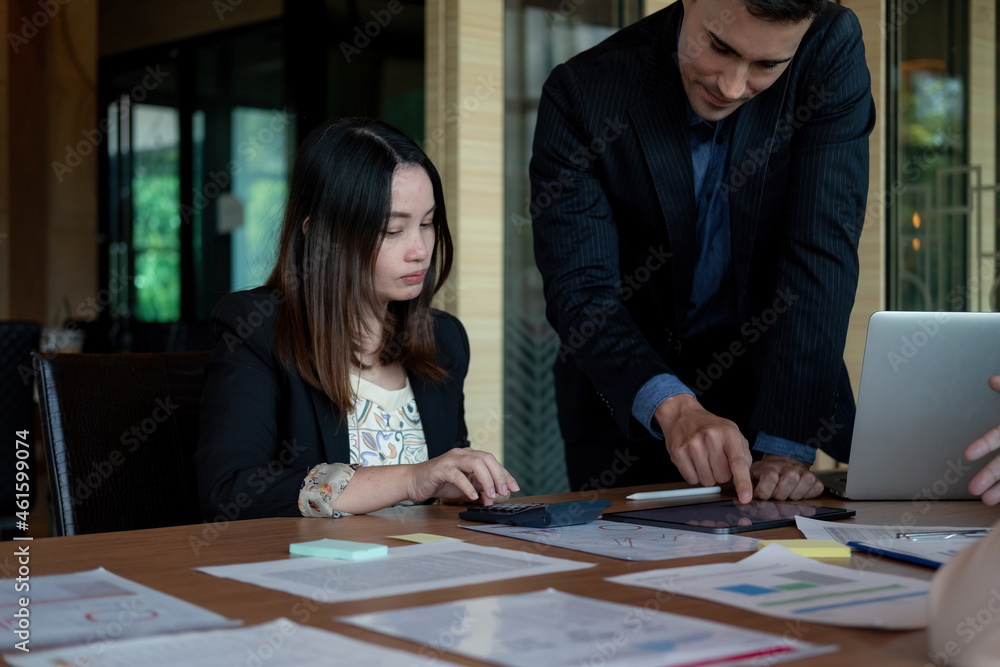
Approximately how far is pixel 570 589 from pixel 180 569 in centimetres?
33

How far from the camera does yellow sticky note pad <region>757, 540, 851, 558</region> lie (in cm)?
97

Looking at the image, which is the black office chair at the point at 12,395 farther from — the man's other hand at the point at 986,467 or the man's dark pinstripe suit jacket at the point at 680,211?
the man's other hand at the point at 986,467

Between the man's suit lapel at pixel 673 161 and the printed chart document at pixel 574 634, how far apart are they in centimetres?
99

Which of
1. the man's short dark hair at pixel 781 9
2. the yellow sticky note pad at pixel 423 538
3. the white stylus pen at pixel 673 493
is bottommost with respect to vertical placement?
the white stylus pen at pixel 673 493

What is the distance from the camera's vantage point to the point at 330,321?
1.64 meters

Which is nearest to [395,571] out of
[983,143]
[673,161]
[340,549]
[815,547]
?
[340,549]

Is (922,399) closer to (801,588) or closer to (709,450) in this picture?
(709,450)

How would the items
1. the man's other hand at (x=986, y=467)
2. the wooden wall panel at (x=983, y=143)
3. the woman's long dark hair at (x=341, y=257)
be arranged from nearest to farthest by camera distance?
the man's other hand at (x=986, y=467), the woman's long dark hair at (x=341, y=257), the wooden wall panel at (x=983, y=143)

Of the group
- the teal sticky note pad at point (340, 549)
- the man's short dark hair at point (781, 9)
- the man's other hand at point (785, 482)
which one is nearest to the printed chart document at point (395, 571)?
the teal sticky note pad at point (340, 549)

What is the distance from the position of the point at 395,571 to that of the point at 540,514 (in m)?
0.29

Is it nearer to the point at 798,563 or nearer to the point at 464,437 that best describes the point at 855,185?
the point at 464,437

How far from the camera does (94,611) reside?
734 mm

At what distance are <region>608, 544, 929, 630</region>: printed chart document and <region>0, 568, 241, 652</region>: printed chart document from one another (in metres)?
0.34

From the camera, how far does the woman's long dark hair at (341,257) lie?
63.3 inches
